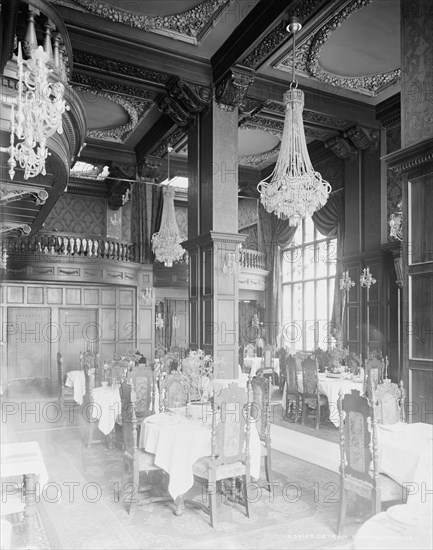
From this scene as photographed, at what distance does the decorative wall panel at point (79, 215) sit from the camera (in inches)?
571

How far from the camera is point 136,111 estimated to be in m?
10.7

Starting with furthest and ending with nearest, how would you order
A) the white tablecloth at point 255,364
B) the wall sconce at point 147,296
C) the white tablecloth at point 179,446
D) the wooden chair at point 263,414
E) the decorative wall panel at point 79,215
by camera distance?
the decorative wall panel at point 79,215
the wall sconce at point 147,296
the white tablecloth at point 255,364
the wooden chair at point 263,414
the white tablecloth at point 179,446

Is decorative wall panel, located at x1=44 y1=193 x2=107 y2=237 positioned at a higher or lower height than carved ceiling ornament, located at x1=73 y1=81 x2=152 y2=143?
lower

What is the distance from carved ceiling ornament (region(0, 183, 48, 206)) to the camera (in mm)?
5336

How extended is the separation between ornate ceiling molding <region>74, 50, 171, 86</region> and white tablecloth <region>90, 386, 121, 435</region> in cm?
503

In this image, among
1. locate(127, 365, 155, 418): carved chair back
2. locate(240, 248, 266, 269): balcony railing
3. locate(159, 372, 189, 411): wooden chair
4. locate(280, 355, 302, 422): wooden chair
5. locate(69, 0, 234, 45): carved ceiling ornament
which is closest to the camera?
locate(159, 372, 189, 411): wooden chair

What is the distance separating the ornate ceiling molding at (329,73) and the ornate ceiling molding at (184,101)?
1.40 meters

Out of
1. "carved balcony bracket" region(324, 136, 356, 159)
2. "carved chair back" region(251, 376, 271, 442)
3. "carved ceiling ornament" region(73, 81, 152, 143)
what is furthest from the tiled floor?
"carved balcony bracket" region(324, 136, 356, 159)

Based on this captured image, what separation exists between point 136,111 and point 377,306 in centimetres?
642

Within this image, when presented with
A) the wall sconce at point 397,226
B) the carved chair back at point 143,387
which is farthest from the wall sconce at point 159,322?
the carved chair back at point 143,387

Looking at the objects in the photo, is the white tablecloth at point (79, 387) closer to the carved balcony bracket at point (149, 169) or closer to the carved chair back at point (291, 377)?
the carved chair back at point (291, 377)

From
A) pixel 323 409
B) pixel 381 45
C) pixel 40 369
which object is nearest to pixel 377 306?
pixel 323 409

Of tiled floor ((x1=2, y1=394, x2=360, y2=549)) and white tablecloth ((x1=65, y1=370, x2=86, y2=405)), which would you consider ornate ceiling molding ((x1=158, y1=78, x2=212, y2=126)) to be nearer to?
white tablecloth ((x1=65, y1=370, x2=86, y2=405))

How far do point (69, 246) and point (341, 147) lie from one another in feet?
21.8
